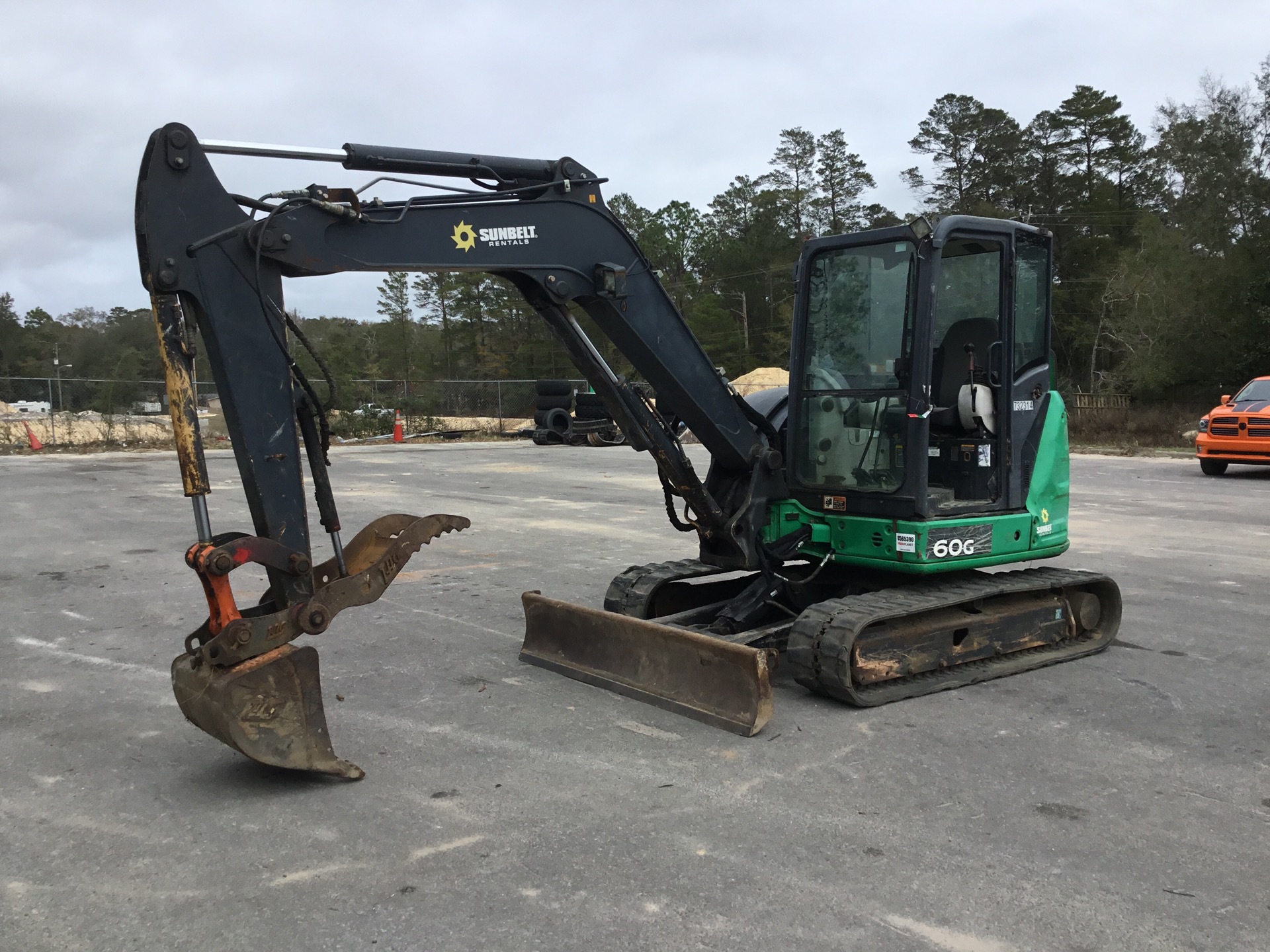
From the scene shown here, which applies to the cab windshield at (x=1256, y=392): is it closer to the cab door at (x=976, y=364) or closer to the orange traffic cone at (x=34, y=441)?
the cab door at (x=976, y=364)

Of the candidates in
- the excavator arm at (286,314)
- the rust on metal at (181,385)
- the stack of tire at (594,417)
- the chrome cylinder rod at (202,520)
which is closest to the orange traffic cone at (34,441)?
the stack of tire at (594,417)

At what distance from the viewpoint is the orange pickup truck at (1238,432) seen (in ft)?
61.1

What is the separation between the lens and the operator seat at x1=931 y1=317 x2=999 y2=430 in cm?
688

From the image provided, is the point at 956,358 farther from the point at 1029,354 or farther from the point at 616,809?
the point at 616,809

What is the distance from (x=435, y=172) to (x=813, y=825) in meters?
3.91

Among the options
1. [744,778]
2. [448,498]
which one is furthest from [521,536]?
[744,778]

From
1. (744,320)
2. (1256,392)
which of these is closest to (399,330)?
(744,320)

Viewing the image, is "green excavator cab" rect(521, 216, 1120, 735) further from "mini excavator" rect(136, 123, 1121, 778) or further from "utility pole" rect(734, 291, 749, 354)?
"utility pole" rect(734, 291, 749, 354)

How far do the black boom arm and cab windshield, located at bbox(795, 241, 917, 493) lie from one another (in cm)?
36

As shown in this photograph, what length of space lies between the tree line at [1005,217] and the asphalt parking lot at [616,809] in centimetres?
3590

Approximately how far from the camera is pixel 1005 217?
6006cm

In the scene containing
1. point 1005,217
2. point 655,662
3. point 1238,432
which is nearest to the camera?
point 655,662

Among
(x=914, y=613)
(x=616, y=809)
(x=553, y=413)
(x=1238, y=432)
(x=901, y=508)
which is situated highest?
(x=553, y=413)

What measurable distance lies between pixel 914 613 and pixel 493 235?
3.22 metres
